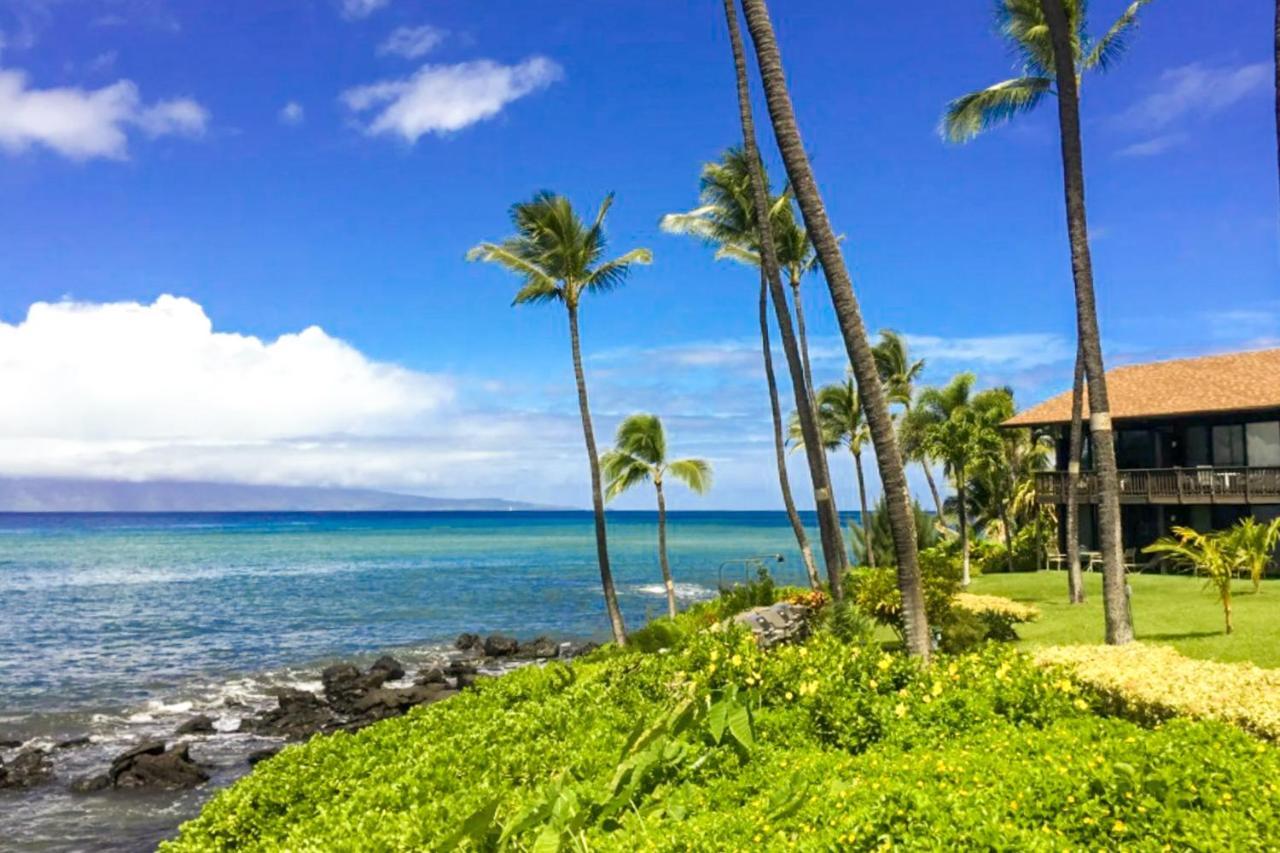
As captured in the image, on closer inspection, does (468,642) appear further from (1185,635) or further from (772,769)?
(772,769)

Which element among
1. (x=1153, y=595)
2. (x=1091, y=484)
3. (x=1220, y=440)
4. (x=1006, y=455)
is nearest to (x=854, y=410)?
(x=1006, y=455)

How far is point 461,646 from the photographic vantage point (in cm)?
3475

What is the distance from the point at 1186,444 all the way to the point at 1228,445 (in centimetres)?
136

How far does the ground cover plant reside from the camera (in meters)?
5.41

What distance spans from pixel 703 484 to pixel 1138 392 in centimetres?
1718

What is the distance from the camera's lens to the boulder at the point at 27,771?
17.4 meters

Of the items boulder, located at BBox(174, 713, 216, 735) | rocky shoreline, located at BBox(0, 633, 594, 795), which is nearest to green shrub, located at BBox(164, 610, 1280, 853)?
rocky shoreline, located at BBox(0, 633, 594, 795)

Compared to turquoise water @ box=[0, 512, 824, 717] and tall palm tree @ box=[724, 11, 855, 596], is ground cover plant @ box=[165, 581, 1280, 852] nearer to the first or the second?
tall palm tree @ box=[724, 11, 855, 596]

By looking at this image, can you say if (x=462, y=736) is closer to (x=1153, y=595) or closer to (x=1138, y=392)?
(x=1153, y=595)

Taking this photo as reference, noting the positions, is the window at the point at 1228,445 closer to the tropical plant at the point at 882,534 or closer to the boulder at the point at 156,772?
the tropical plant at the point at 882,534

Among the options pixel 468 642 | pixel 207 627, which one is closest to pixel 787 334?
pixel 468 642

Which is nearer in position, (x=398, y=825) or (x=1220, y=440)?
(x=398, y=825)

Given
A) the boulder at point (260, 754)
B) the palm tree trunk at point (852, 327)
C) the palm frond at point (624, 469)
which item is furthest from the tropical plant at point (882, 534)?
the palm tree trunk at point (852, 327)

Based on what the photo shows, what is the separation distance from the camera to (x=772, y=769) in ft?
24.2
